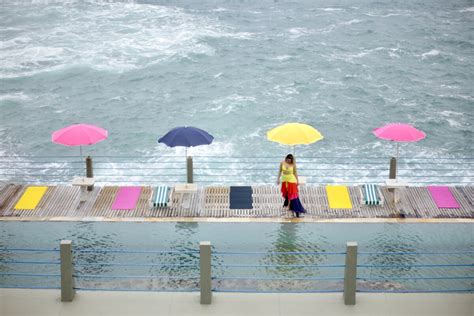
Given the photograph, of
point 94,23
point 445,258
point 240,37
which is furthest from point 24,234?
point 94,23

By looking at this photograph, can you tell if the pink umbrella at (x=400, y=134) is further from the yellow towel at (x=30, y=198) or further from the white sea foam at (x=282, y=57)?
the white sea foam at (x=282, y=57)

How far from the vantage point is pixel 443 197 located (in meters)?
16.0

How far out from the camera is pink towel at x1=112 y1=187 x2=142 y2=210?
1575cm

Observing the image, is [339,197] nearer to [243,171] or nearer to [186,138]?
[186,138]

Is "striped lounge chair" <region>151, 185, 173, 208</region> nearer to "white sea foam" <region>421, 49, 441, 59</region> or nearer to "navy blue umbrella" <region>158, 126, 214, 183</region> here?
"navy blue umbrella" <region>158, 126, 214, 183</region>

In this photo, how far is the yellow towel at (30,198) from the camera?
15.8 m

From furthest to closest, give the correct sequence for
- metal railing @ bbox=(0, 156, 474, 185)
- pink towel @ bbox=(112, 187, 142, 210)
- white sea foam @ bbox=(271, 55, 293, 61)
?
1. white sea foam @ bbox=(271, 55, 293, 61)
2. metal railing @ bbox=(0, 156, 474, 185)
3. pink towel @ bbox=(112, 187, 142, 210)

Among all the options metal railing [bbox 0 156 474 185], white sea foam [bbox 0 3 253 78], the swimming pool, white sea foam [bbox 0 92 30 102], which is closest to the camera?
the swimming pool

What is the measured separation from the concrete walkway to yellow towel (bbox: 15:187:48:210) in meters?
4.28

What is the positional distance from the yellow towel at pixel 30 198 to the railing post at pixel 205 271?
620cm

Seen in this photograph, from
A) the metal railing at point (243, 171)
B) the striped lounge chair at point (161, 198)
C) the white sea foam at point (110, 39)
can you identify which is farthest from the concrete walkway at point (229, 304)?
the white sea foam at point (110, 39)

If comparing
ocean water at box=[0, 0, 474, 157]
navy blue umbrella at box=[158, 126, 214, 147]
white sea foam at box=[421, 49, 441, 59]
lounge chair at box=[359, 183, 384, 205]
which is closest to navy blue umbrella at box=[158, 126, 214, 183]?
navy blue umbrella at box=[158, 126, 214, 147]

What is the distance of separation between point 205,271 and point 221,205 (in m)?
4.80

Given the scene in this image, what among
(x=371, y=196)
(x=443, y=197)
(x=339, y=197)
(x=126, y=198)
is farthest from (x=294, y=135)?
(x=126, y=198)
